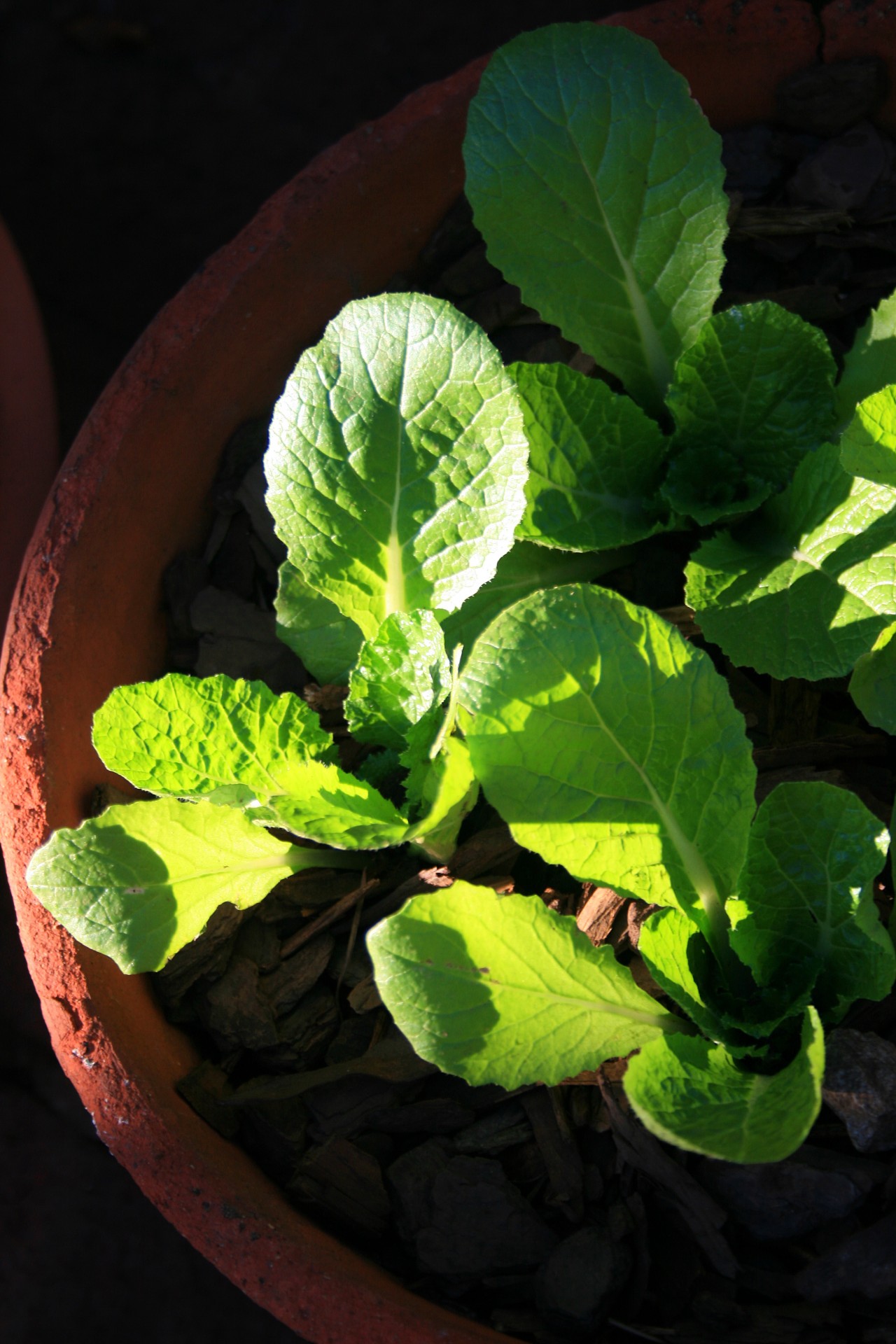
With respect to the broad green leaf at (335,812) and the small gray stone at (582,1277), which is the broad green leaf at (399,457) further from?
the small gray stone at (582,1277)

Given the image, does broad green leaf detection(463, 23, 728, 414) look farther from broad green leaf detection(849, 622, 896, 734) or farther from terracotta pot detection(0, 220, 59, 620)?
terracotta pot detection(0, 220, 59, 620)

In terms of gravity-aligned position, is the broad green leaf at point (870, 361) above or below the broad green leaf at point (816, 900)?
above

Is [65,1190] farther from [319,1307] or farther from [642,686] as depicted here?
[642,686]

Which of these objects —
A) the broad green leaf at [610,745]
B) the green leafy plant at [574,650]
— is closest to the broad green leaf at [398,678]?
the green leafy plant at [574,650]

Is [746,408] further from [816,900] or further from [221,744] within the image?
[221,744]

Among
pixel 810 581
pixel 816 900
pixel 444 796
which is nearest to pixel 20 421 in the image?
pixel 444 796

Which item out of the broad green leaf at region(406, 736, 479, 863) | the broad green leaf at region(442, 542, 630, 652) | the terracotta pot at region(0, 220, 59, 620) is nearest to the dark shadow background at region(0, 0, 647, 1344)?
the terracotta pot at region(0, 220, 59, 620)
